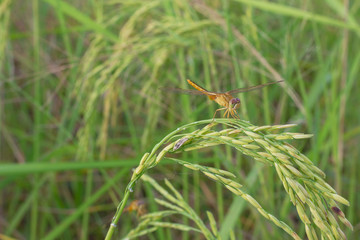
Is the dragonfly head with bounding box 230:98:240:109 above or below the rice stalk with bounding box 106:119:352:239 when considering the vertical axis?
above

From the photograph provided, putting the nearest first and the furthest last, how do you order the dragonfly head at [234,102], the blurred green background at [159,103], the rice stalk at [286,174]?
1. the rice stalk at [286,174]
2. the dragonfly head at [234,102]
3. the blurred green background at [159,103]

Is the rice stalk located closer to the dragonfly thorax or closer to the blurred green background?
the dragonfly thorax

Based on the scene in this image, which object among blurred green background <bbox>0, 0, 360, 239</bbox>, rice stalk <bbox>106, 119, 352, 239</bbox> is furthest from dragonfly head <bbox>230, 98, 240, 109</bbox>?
blurred green background <bbox>0, 0, 360, 239</bbox>

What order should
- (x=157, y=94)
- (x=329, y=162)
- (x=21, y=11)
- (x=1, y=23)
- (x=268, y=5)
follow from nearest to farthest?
(x=268, y=5), (x=157, y=94), (x=1, y=23), (x=329, y=162), (x=21, y=11)

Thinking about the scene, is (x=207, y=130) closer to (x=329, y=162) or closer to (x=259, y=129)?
(x=259, y=129)

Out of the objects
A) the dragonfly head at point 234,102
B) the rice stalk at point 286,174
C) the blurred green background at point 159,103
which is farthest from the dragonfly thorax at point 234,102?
the blurred green background at point 159,103

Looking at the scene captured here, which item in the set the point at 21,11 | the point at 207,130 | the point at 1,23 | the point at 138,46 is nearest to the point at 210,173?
the point at 207,130

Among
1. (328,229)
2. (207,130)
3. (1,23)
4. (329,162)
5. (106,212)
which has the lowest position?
(106,212)

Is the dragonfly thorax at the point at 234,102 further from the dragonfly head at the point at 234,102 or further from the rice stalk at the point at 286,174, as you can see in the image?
the rice stalk at the point at 286,174
